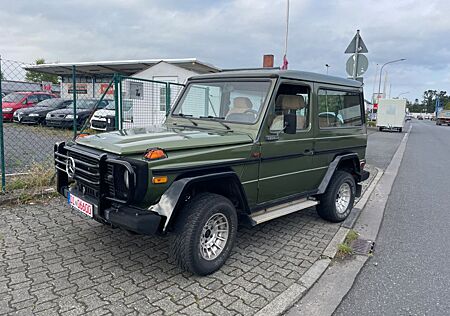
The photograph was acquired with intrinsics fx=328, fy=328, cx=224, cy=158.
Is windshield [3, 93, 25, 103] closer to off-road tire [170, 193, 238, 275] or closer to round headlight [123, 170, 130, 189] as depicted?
round headlight [123, 170, 130, 189]

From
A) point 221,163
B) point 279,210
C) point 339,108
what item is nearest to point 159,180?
point 221,163

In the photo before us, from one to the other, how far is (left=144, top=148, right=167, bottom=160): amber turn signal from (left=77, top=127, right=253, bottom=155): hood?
9 cm

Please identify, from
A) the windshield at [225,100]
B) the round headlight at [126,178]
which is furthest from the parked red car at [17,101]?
the round headlight at [126,178]

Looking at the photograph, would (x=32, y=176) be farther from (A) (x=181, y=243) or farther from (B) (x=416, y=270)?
(B) (x=416, y=270)

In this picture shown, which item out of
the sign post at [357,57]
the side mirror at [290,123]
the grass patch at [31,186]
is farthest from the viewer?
the sign post at [357,57]

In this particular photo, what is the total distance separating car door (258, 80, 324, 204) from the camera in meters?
3.76

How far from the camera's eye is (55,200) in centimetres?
525

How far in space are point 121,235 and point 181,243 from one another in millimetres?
1466

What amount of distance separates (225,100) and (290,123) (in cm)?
90

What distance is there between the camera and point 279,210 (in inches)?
160

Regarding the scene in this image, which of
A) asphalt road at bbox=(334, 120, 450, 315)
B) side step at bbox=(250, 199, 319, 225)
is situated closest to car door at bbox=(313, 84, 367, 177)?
side step at bbox=(250, 199, 319, 225)

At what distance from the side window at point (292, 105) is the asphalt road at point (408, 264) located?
6.07 feet

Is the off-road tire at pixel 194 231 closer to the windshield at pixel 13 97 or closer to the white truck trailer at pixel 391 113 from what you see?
the windshield at pixel 13 97

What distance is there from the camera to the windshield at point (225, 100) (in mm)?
3846
